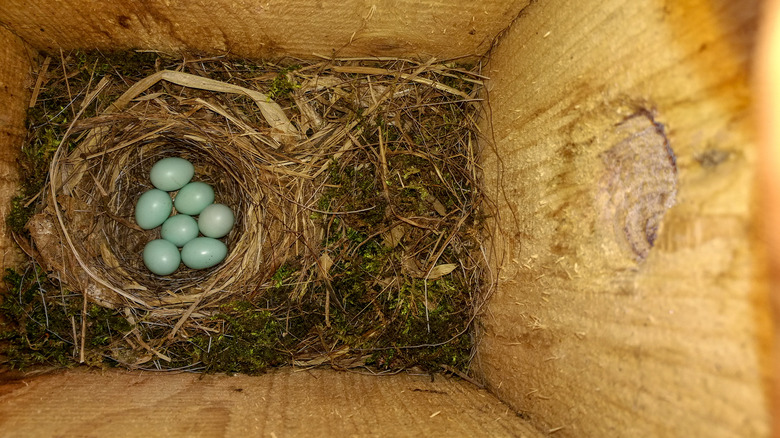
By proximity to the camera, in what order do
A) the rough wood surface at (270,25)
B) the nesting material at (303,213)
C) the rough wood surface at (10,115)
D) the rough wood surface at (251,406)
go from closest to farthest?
the rough wood surface at (251,406) → the rough wood surface at (270,25) → the rough wood surface at (10,115) → the nesting material at (303,213)

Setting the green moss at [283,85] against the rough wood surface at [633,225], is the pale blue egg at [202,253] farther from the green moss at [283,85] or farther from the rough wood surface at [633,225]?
the rough wood surface at [633,225]

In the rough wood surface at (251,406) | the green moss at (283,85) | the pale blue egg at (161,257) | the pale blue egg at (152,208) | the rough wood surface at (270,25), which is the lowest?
the rough wood surface at (251,406)

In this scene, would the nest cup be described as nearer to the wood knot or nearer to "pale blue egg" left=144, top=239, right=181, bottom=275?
"pale blue egg" left=144, top=239, right=181, bottom=275

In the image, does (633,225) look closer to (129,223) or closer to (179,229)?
(179,229)

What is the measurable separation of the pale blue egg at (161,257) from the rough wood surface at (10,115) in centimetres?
39

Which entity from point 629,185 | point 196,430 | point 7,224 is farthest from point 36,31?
point 629,185

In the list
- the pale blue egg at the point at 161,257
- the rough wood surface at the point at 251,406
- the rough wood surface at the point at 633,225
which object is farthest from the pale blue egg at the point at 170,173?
the rough wood surface at the point at 633,225

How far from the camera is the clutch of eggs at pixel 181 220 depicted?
1.81 meters

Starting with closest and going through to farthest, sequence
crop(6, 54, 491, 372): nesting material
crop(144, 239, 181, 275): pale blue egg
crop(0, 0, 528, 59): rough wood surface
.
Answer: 1. crop(0, 0, 528, 59): rough wood surface
2. crop(6, 54, 491, 372): nesting material
3. crop(144, 239, 181, 275): pale blue egg

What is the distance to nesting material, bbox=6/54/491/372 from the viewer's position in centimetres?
165

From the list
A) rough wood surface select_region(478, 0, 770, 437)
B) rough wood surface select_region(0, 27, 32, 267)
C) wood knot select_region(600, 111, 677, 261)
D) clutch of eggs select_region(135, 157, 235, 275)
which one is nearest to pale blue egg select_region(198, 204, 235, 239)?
clutch of eggs select_region(135, 157, 235, 275)

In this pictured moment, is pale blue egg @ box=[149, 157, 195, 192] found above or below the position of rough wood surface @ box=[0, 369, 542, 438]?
above

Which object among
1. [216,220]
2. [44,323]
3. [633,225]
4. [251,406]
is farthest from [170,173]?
[633,225]

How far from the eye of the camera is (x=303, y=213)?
1.72 meters
